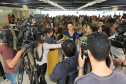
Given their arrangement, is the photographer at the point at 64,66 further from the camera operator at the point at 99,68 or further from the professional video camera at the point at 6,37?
the professional video camera at the point at 6,37

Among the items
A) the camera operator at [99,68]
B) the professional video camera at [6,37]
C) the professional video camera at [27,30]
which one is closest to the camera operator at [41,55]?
the professional video camera at [27,30]

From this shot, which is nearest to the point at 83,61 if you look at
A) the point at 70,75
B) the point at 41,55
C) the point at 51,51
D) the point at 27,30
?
the point at 70,75

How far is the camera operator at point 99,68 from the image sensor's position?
704 millimetres

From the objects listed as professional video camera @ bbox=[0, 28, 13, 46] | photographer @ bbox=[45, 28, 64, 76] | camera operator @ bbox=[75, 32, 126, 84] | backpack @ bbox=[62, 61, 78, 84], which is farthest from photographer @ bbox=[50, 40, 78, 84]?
photographer @ bbox=[45, 28, 64, 76]

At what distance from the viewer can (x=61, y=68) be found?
120 cm

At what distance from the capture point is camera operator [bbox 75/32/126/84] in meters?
0.70

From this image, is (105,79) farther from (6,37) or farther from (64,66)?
(6,37)

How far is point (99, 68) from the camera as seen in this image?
29.5 inches

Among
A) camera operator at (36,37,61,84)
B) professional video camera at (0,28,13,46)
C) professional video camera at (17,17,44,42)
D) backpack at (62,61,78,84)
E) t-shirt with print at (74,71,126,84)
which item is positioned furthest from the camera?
camera operator at (36,37,61,84)

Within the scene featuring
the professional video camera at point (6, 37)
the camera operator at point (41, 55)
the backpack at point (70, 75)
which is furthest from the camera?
the camera operator at point (41, 55)

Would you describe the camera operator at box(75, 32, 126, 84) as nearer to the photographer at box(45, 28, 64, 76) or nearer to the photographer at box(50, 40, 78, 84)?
the photographer at box(50, 40, 78, 84)

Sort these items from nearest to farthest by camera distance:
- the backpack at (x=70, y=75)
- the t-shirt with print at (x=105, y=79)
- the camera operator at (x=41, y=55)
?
the t-shirt with print at (x=105, y=79) < the backpack at (x=70, y=75) < the camera operator at (x=41, y=55)

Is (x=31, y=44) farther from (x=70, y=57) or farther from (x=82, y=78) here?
(x=82, y=78)

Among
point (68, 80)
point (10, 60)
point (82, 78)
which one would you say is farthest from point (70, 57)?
point (10, 60)
